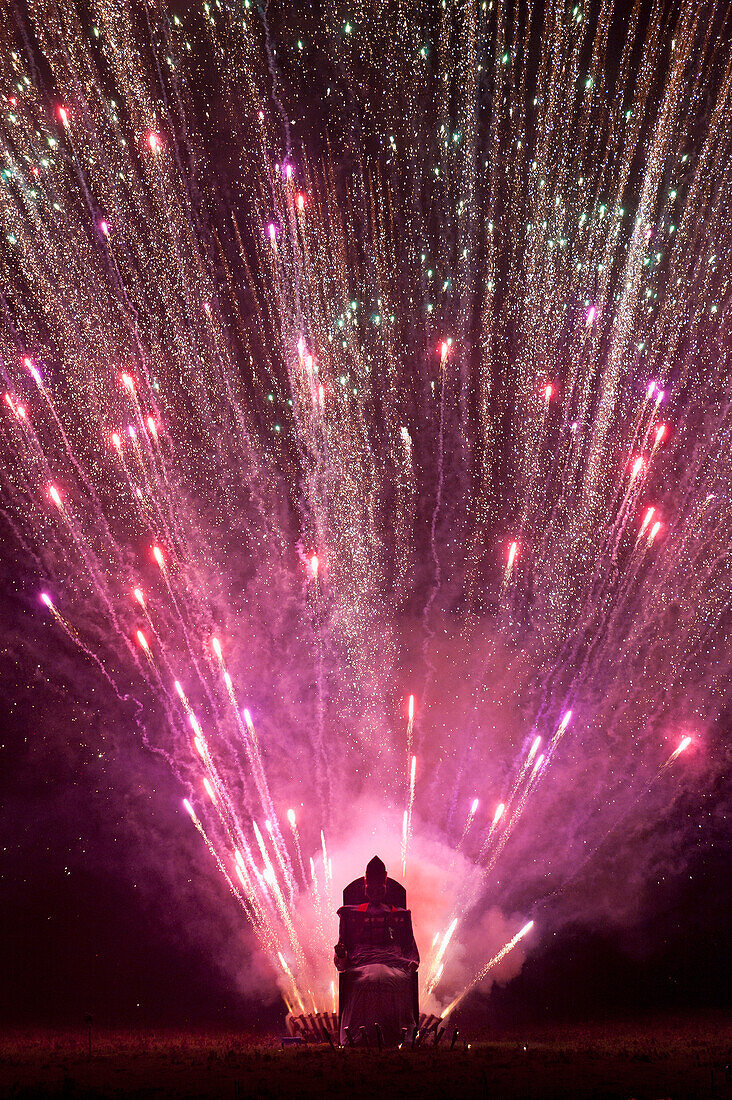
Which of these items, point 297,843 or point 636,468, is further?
point 297,843

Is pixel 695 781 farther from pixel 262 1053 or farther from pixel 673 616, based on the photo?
pixel 262 1053

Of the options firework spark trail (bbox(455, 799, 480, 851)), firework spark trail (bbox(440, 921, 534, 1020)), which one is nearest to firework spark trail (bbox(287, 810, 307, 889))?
firework spark trail (bbox(455, 799, 480, 851))

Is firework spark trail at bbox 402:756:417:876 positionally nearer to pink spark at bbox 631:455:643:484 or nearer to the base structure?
the base structure

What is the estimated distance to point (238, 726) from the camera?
25.8m

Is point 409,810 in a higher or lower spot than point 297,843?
higher

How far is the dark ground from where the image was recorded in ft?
36.4

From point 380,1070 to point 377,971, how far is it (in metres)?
5.68

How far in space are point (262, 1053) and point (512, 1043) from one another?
18.8ft

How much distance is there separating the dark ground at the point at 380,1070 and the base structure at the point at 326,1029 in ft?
2.90

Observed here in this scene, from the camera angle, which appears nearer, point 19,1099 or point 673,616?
point 19,1099

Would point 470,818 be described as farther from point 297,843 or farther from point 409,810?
point 297,843

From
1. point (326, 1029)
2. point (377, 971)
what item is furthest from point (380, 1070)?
point (326, 1029)

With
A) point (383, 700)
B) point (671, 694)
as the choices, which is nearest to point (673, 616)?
point (671, 694)

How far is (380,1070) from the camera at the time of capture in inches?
506
